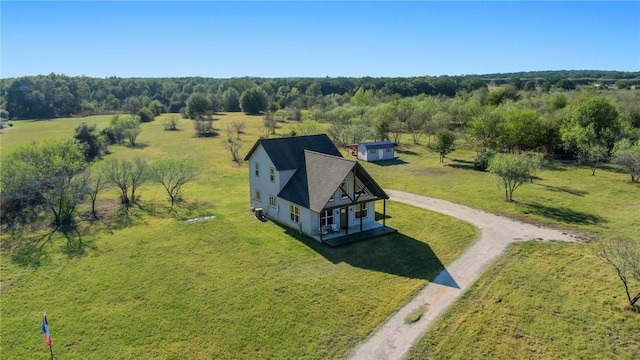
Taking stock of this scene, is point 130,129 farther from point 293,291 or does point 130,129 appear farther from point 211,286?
point 293,291

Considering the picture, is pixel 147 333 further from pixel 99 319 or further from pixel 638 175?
pixel 638 175

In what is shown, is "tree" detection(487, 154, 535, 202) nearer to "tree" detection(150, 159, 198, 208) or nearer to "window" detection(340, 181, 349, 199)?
"window" detection(340, 181, 349, 199)

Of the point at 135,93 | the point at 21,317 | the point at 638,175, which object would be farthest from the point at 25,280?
the point at 135,93

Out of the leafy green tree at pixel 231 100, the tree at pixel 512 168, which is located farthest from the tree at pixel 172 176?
the leafy green tree at pixel 231 100

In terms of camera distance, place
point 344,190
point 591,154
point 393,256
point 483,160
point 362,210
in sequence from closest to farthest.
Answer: point 393,256
point 344,190
point 362,210
point 591,154
point 483,160

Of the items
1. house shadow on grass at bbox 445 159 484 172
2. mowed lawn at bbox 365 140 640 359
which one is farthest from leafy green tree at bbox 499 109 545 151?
mowed lawn at bbox 365 140 640 359

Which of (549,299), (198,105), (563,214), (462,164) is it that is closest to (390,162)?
(462,164)
